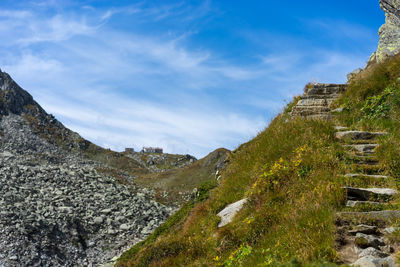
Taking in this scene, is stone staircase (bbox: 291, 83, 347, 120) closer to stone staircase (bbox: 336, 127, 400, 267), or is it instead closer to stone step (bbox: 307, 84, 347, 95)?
stone step (bbox: 307, 84, 347, 95)

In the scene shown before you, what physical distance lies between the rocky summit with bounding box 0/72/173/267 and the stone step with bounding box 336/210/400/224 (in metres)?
18.4

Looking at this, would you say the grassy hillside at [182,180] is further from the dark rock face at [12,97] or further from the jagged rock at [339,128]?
the dark rock face at [12,97]

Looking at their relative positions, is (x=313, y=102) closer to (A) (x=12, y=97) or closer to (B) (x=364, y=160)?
(B) (x=364, y=160)

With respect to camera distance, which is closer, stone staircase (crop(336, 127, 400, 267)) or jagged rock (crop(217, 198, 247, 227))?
stone staircase (crop(336, 127, 400, 267))

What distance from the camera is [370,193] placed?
7914 mm

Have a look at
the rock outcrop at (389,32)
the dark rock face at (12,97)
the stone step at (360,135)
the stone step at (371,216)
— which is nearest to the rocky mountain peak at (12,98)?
the dark rock face at (12,97)

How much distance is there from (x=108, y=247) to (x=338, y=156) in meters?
19.6

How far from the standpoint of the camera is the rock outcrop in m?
22.7

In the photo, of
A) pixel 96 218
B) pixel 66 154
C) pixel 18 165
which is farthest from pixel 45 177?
pixel 66 154

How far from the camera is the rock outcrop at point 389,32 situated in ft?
74.5

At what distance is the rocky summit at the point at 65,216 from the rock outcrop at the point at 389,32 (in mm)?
22778

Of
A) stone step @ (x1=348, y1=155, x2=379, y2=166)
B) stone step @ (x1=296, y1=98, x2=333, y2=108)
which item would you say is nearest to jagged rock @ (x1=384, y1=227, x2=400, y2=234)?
stone step @ (x1=348, y1=155, x2=379, y2=166)

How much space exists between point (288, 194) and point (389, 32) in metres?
21.2

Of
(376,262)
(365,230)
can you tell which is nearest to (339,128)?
(365,230)
